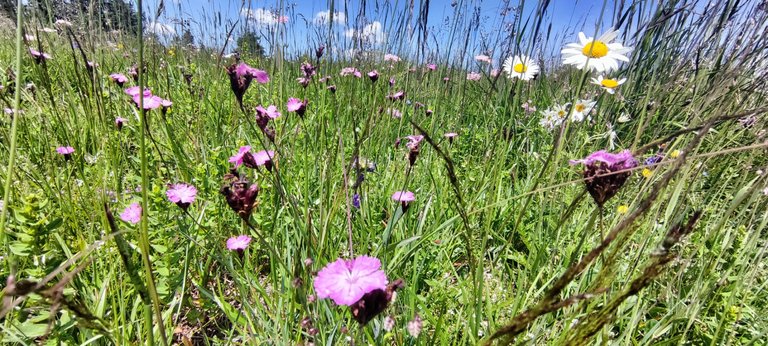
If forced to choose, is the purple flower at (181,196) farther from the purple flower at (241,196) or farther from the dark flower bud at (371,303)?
the dark flower bud at (371,303)

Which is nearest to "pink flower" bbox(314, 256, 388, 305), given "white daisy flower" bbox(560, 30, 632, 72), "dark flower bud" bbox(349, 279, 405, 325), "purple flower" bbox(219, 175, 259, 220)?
"dark flower bud" bbox(349, 279, 405, 325)

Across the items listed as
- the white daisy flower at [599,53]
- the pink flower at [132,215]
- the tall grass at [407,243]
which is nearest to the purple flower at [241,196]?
the tall grass at [407,243]

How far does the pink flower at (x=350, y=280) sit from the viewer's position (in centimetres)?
57

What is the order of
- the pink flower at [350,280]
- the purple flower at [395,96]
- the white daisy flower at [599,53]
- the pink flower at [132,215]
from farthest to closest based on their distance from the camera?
the purple flower at [395,96]
the white daisy flower at [599,53]
the pink flower at [132,215]
the pink flower at [350,280]

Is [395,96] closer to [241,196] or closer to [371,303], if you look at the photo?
[241,196]

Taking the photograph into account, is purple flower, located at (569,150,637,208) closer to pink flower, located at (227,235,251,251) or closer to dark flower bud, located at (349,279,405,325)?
dark flower bud, located at (349,279,405,325)

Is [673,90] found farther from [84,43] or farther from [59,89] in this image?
[84,43]

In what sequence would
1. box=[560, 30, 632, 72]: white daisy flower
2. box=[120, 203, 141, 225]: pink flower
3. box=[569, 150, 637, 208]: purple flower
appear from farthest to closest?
box=[560, 30, 632, 72]: white daisy flower < box=[120, 203, 141, 225]: pink flower < box=[569, 150, 637, 208]: purple flower

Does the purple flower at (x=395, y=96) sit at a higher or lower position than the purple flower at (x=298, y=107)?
higher

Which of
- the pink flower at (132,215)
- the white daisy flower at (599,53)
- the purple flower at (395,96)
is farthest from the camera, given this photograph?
the purple flower at (395,96)

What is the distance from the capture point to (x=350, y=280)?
2.03 feet

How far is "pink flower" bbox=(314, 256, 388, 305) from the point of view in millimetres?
572

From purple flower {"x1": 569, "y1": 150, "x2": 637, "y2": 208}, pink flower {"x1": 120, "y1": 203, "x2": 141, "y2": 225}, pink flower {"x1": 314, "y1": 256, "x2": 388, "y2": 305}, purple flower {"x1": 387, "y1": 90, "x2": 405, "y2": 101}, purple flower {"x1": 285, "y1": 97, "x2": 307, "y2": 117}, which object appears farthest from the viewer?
purple flower {"x1": 387, "y1": 90, "x2": 405, "y2": 101}

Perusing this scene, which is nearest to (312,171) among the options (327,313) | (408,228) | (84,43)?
(408,228)
